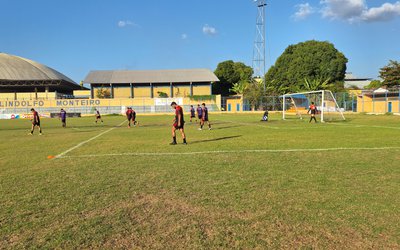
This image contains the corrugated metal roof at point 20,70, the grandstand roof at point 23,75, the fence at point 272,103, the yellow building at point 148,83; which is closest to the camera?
the fence at point 272,103

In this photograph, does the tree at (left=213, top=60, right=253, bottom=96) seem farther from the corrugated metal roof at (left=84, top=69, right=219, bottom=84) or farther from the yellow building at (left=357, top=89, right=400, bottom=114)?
the yellow building at (left=357, top=89, right=400, bottom=114)

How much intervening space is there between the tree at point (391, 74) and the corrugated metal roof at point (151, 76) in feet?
107

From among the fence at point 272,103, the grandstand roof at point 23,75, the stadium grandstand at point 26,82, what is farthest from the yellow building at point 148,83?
the fence at point 272,103

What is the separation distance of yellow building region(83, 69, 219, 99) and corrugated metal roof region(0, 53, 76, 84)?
15323 millimetres

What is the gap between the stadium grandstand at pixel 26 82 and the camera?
70.9 m

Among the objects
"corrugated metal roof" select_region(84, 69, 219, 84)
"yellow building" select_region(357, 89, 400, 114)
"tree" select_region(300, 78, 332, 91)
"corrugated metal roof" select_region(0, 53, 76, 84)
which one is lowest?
"yellow building" select_region(357, 89, 400, 114)

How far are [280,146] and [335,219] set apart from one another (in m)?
7.61

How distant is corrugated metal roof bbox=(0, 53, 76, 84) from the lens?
264ft

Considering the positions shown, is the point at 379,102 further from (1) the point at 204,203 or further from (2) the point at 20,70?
(2) the point at 20,70

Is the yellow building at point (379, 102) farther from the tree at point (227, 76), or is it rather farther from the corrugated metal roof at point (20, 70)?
the corrugated metal roof at point (20, 70)

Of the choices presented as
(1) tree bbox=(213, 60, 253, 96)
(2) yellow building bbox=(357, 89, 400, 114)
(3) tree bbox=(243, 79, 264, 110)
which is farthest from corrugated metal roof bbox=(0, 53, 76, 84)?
(2) yellow building bbox=(357, 89, 400, 114)

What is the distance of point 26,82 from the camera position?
77.1 metres

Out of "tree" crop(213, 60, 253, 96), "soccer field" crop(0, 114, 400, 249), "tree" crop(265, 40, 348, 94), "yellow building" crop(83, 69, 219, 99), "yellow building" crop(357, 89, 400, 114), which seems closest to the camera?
"soccer field" crop(0, 114, 400, 249)

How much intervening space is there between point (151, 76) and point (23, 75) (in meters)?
33.4
